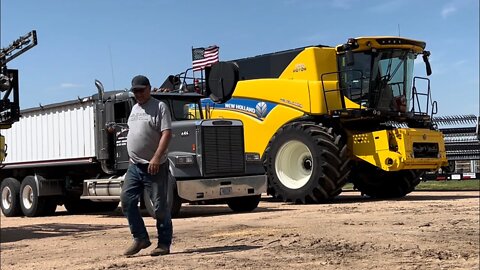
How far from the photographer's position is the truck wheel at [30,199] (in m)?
16.1

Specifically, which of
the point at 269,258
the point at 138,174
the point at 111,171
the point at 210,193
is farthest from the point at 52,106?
the point at 269,258

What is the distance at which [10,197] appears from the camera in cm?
1714

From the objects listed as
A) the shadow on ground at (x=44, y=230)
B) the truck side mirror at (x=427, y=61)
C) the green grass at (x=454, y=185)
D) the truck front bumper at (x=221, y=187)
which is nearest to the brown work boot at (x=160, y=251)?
the shadow on ground at (x=44, y=230)

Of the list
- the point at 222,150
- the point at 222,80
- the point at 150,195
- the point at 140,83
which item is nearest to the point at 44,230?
the point at 222,150

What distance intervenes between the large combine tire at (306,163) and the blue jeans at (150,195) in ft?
26.3

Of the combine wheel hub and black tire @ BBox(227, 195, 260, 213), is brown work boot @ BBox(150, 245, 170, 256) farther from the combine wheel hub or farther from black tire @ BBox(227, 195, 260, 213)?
the combine wheel hub

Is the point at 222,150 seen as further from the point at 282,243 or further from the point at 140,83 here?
the point at 140,83

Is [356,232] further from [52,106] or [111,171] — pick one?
[52,106]

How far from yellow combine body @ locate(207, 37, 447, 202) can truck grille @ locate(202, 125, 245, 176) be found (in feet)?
5.05

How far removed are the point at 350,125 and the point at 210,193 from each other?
4.69 m

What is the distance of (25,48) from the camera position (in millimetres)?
26375

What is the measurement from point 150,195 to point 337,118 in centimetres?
906

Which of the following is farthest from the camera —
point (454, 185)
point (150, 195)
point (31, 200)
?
point (454, 185)

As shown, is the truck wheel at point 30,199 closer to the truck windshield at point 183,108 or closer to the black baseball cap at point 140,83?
the truck windshield at point 183,108
